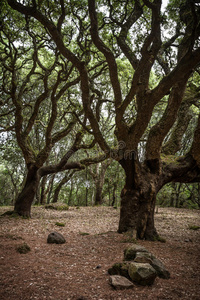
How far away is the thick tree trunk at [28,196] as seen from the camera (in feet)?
33.3

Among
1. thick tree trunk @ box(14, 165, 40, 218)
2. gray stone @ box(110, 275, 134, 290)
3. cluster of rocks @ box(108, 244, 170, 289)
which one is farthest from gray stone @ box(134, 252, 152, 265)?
thick tree trunk @ box(14, 165, 40, 218)

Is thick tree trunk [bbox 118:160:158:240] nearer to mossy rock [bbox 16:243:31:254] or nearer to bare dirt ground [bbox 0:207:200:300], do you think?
bare dirt ground [bbox 0:207:200:300]

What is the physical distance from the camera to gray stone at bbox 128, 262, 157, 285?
3346 millimetres

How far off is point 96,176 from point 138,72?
1471cm

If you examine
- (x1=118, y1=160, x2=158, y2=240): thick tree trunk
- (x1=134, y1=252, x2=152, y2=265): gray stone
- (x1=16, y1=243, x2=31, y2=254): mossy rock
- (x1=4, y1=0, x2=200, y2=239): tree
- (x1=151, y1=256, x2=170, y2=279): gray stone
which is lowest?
(x1=16, y1=243, x2=31, y2=254): mossy rock

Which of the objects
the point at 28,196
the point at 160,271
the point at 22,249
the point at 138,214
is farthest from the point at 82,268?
the point at 28,196

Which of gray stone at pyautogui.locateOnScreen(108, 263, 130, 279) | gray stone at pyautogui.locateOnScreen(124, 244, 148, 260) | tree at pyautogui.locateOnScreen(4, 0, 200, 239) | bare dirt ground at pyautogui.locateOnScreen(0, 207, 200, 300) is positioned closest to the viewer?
bare dirt ground at pyautogui.locateOnScreen(0, 207, 200, 300)

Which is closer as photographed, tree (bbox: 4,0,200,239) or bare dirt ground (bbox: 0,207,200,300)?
bare dirt ground (bbox: 0,207,200,300)

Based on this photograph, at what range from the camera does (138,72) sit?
580cm

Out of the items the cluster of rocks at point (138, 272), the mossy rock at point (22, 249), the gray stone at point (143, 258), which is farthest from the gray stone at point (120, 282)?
the mossy rock at point (22, 249)

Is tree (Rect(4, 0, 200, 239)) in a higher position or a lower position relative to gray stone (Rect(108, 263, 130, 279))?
higher

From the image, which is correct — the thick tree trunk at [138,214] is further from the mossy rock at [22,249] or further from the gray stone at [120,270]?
the mossy rock at [22,249]

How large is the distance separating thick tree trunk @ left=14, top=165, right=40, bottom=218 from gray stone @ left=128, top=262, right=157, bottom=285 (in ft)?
26.5

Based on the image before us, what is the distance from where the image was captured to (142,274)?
132 inches
